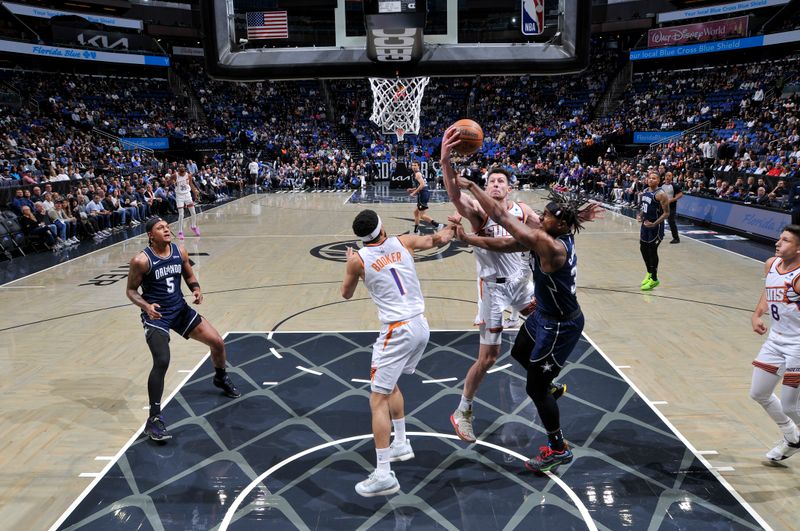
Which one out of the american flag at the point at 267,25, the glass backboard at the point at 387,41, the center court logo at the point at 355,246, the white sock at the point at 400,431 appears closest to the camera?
the white sock at the point at 400,431

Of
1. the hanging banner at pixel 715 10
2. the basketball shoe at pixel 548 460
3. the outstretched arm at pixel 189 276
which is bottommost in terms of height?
the basketball shoe at pixel 548 460

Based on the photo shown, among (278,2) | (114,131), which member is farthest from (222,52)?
(114,131)

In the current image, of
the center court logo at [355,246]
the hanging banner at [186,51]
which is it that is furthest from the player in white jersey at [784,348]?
the hanging banner at [186,51]

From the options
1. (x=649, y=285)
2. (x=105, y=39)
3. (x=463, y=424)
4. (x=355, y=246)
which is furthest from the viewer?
(x=105, y=39)

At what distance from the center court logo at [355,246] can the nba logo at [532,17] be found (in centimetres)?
607

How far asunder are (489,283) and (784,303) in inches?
84.9

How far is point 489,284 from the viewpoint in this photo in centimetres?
533

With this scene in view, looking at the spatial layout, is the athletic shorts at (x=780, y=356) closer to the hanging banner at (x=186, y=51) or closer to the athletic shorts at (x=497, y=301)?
the athletic shorts at (x=497, y=301)

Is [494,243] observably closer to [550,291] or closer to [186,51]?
[550,291]

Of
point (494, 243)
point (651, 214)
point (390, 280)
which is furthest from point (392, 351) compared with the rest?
point (651, 214)

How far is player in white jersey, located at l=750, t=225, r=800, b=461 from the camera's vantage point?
418 centimetres

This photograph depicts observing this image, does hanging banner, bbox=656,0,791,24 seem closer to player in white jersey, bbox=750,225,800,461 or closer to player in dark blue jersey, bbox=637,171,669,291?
player in dark blue jersey, bbox=637,171,669,291

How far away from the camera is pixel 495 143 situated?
112ft

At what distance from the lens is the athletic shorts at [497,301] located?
4988mm
